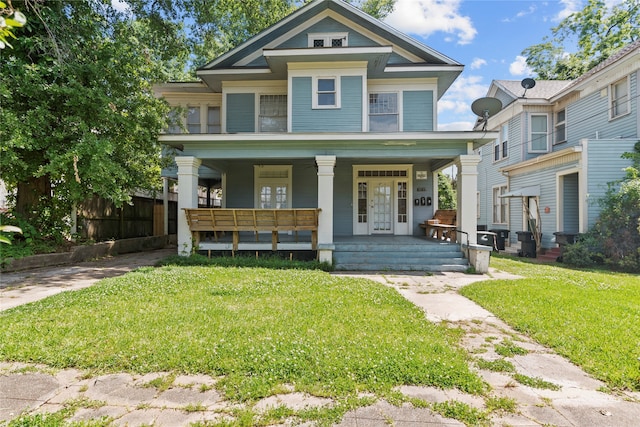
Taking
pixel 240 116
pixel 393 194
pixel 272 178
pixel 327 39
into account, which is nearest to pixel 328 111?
pixel 327 39

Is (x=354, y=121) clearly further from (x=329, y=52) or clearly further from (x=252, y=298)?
(x=252, y=298)

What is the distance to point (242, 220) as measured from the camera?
8.76 m

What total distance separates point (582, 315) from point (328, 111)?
8.57 metres

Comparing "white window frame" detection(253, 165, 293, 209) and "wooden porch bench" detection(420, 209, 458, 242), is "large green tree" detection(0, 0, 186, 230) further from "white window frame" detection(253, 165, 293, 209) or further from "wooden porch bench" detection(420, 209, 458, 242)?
"wooden porch bench" detection(420, 209, 458, 242)

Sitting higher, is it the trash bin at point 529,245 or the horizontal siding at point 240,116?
the horizontal siding at point 240,116

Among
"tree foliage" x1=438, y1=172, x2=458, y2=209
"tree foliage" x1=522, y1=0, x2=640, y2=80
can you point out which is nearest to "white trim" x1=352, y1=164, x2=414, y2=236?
"tree foliage" x1=438, y1=172, x2=458, y2=209

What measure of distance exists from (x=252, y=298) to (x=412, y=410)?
3.24 meters

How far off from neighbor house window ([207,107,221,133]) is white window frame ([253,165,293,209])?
274cm

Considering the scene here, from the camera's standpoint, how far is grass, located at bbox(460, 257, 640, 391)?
3.03m

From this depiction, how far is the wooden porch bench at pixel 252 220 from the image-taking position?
865 cm

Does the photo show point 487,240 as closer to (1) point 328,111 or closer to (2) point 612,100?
(2) point 612,100

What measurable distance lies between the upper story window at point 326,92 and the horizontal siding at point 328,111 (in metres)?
0.14

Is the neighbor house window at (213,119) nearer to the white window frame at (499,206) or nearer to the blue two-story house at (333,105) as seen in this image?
the blue two-story house at (333,105)

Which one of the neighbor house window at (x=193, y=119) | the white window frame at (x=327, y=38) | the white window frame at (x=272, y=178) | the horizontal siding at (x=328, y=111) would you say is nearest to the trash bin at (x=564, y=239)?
the horizontal siding at (x=328, y=111)
